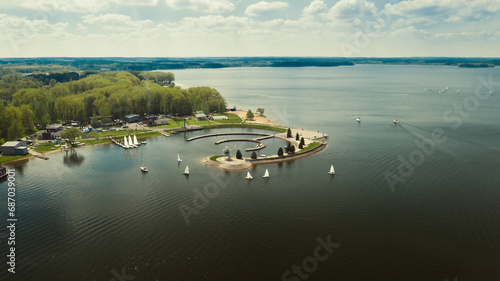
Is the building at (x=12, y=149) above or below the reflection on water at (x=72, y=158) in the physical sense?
above

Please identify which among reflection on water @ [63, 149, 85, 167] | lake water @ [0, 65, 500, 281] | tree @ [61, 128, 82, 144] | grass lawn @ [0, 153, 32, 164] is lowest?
reflection on water @ [63, 149, 85, 167]

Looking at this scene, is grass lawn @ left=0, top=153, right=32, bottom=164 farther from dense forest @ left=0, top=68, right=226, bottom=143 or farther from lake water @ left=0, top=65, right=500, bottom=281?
dense forest @ left=0, top=68, right=226, bottom=143

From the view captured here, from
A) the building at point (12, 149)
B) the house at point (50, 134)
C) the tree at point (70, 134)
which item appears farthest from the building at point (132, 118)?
the building at point (12, 149)

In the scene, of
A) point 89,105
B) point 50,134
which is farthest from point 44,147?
point 89,105

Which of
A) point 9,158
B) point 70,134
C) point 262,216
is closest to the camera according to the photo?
point 262,216

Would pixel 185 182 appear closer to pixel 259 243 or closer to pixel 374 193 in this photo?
pixel 259 243

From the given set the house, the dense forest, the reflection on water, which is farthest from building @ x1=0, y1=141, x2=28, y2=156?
the house

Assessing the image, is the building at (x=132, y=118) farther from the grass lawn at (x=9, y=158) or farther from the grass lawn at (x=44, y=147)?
the grass lawn at (x=9, y=158)

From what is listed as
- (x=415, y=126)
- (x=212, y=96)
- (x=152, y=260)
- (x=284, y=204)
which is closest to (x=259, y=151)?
(x=284, y=204)

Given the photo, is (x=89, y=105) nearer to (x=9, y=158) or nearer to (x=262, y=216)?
(x=9, y=158)

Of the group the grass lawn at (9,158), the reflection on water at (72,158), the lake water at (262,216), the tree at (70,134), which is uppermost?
the tree at (70,134)
